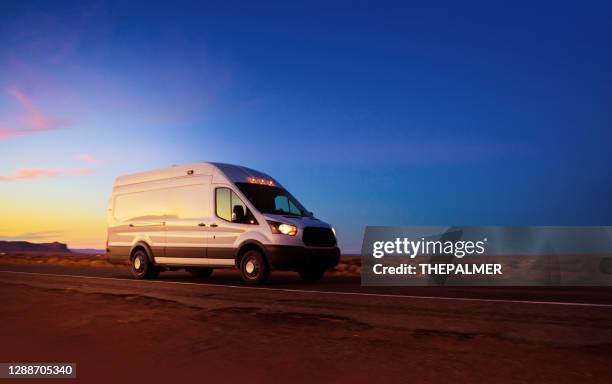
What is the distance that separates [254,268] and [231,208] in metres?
1.60

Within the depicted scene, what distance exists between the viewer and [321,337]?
21.8 feet

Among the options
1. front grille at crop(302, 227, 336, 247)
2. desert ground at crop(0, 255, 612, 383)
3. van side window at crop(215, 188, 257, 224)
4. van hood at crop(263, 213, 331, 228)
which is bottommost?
desert ground at crop(0, 255, 612, 383)

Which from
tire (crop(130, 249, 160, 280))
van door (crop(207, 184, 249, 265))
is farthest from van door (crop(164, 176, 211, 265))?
tire (crop(130, 249, 160, 280))

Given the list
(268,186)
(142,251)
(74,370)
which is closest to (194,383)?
(74,370)

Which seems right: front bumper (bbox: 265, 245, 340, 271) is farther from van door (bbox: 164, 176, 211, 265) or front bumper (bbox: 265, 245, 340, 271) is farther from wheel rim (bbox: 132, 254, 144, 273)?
wheel rim (bbox: 132, 254, 144, 273)

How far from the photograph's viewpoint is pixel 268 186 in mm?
14898

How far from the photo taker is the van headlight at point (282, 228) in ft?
43.5

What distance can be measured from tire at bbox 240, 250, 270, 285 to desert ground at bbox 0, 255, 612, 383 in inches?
103

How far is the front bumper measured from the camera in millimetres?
13148

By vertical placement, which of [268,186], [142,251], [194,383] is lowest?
[194,383]

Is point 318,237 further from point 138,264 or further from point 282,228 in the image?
point 138,264

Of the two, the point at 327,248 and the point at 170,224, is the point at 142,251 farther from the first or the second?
the point at 327,248

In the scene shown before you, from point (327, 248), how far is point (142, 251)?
5789 millimetres

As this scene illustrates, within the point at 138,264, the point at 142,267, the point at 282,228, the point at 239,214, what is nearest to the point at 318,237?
the point at 282,228
